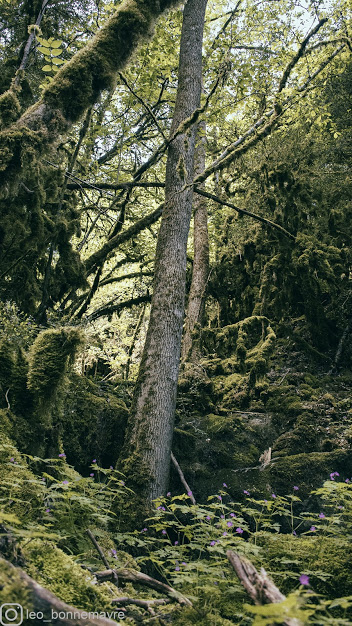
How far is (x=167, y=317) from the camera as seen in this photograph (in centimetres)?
569

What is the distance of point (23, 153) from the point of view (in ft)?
16.5

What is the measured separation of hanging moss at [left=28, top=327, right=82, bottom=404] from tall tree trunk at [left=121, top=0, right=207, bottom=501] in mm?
1186

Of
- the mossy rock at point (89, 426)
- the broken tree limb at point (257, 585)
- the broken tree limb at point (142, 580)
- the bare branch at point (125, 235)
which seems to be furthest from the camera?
the bare branch at point (125, 235)

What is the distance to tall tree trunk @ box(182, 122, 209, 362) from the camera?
29.6ft

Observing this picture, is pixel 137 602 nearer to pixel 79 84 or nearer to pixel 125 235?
pixel 79 84

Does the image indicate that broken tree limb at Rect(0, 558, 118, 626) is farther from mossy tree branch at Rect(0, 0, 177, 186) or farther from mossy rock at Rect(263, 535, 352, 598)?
mossy tree branch at Rect(0, 0, 177, 186)

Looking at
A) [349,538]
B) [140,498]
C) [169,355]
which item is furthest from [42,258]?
[349,538]

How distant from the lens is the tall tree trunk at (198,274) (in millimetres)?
9016

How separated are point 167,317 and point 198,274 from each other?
14.7 feet

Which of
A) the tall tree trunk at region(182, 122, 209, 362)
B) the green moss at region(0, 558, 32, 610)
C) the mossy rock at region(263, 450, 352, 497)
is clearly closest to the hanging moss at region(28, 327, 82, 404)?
the green moss at region(0, 558, 32, 610)

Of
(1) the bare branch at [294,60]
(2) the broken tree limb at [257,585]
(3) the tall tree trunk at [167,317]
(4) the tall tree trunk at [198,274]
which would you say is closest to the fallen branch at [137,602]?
(2) the broken tree limb at [257,585]

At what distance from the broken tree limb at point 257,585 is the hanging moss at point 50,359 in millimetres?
2864

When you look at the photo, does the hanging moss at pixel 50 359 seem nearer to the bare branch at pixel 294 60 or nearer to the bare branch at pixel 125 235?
the bare branch at pixel 125 235

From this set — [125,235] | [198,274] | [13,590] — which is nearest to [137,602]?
[13,590]
